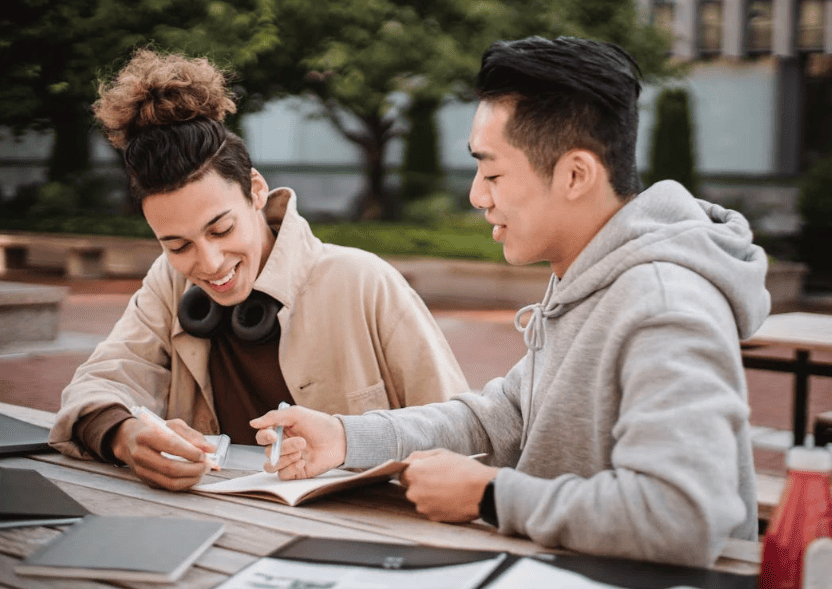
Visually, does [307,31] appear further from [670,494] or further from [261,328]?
[670,494]

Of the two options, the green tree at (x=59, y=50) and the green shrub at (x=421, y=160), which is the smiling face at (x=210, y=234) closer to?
the green tree at (x=59, y=50)

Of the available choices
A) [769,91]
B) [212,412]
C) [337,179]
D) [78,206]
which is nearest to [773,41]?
[769,91]

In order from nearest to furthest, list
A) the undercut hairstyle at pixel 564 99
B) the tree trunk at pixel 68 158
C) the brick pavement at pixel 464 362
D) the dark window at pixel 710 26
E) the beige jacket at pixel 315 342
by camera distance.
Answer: the undercut hairstyle at pixel 564 99
the beige jacket at pixel 315 342
the brick pavement at pixel 464 362
the tree trunk at pixel 68 158
the dark window at pixel 710 26

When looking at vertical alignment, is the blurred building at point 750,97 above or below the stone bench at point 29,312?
above

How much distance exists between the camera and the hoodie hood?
61.4 inches

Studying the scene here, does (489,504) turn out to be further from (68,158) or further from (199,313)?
(68,158)

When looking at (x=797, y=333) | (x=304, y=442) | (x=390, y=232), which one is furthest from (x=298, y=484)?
(x=390, y=232)

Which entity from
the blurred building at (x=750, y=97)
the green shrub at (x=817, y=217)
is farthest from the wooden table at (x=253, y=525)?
the blurred building at (x=750, y=97)

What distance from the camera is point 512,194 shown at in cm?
175

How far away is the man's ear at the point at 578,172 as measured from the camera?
171cm

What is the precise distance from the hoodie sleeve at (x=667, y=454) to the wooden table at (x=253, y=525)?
9cm

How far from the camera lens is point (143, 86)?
237cm

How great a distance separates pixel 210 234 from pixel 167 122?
0.29 m

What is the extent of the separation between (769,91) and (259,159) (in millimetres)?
10989
